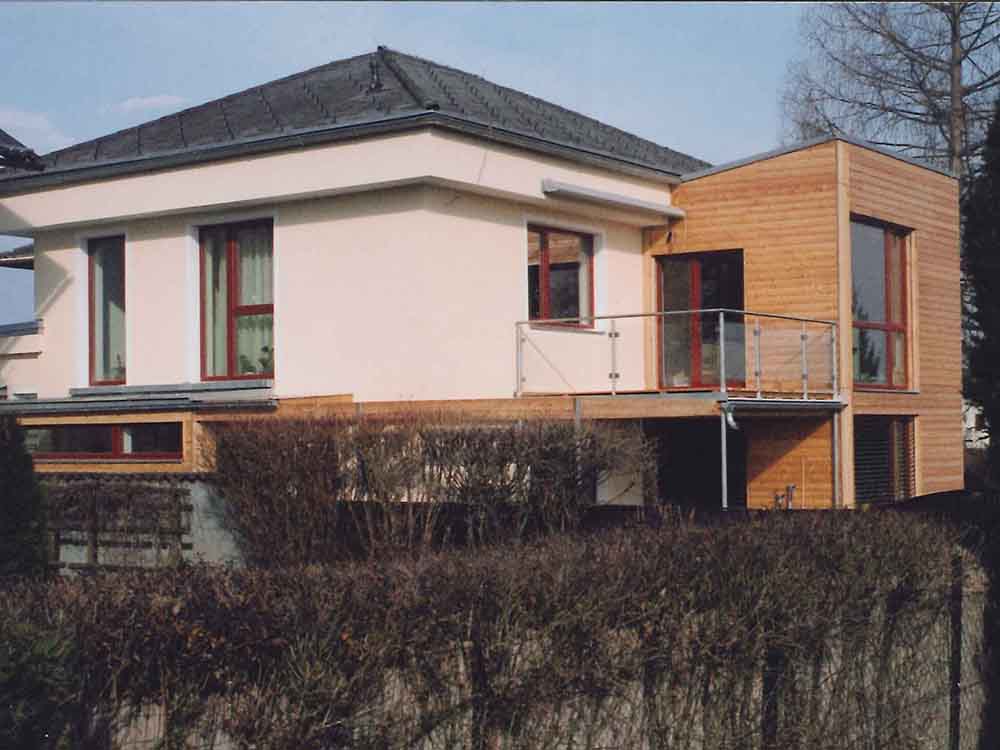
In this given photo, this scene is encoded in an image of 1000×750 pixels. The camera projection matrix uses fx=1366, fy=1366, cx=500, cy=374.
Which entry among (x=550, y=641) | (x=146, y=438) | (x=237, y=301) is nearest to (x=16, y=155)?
(x=237, y=301)

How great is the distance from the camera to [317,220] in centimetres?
1683

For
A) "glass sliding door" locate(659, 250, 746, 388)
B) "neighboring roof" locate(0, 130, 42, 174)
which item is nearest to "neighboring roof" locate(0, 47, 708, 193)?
"neighboring roof" locate(0, 130, 42, 174)

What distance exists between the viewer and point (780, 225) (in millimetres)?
17953

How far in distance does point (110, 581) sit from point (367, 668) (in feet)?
3.19

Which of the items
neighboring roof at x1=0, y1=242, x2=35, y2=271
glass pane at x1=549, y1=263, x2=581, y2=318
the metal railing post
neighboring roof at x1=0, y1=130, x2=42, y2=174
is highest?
neighboring roof at x1=0, y1=130, x2=42, y2=174

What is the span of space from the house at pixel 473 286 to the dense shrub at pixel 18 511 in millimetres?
5888

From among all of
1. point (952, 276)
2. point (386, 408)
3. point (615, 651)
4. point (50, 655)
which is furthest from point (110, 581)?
point (952, 276)

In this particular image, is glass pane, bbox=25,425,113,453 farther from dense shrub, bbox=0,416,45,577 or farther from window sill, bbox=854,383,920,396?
window sill, bbox=854,383,920,396

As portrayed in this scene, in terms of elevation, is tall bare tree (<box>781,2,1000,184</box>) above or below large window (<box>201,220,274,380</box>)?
above

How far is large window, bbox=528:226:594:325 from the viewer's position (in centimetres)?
1773

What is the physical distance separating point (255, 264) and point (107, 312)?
8.82 ft

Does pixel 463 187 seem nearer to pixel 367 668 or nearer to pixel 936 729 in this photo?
pixel 936 729

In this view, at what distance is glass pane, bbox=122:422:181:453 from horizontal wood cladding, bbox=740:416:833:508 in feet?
23.9

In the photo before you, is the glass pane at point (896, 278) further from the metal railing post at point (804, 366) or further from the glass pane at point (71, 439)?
the glass pane at point (71, 439)
